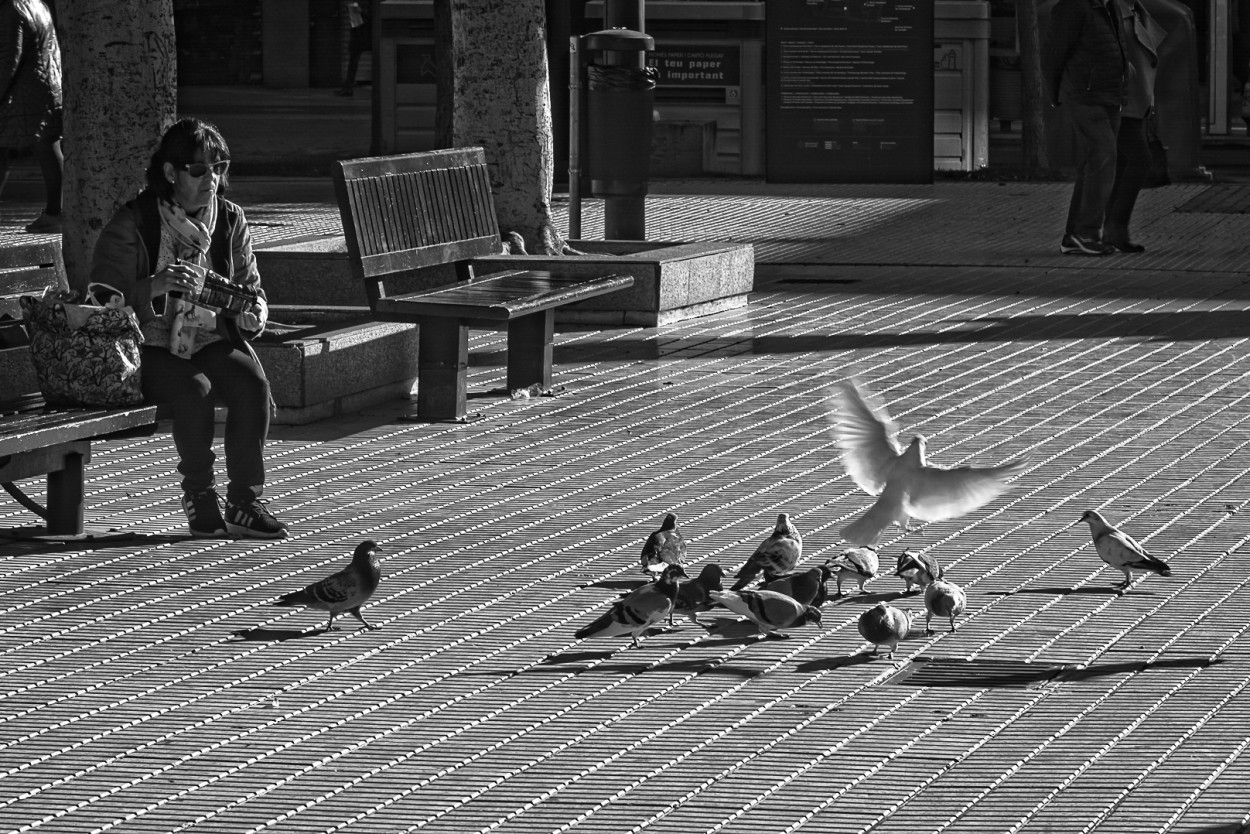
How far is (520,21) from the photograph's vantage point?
508 inches

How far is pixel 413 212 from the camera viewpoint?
1038 cm

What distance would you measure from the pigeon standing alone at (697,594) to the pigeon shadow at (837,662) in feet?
1.43

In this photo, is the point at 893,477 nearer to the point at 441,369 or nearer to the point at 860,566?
the point at 860,566

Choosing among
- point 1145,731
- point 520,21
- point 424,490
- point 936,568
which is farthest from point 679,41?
point 1145,731

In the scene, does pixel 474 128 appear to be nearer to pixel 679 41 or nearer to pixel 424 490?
pixel 424 490

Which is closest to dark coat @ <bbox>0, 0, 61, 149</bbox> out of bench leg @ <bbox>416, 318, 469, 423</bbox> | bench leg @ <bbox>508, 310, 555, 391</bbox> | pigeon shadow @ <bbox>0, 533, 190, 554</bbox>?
bench leg @ <bbox>508, 310, 555, 391</bbox>

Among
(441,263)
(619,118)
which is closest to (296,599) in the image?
(441,263)

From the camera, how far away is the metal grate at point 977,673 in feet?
18.9

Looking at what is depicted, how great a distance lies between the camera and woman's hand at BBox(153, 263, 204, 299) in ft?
23.7

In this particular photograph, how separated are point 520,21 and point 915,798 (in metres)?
8.77

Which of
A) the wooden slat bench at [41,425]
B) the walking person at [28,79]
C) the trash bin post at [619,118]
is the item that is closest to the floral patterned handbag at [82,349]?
the wooden slat bench at [41,425]

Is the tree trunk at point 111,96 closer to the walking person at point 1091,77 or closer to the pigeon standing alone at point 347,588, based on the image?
the pigeon standing alone at point 347,588

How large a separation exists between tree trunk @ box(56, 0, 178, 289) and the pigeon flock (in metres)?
4.23

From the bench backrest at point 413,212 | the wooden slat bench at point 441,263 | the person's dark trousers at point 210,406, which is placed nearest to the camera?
the person's dark trousers at point 210,406
